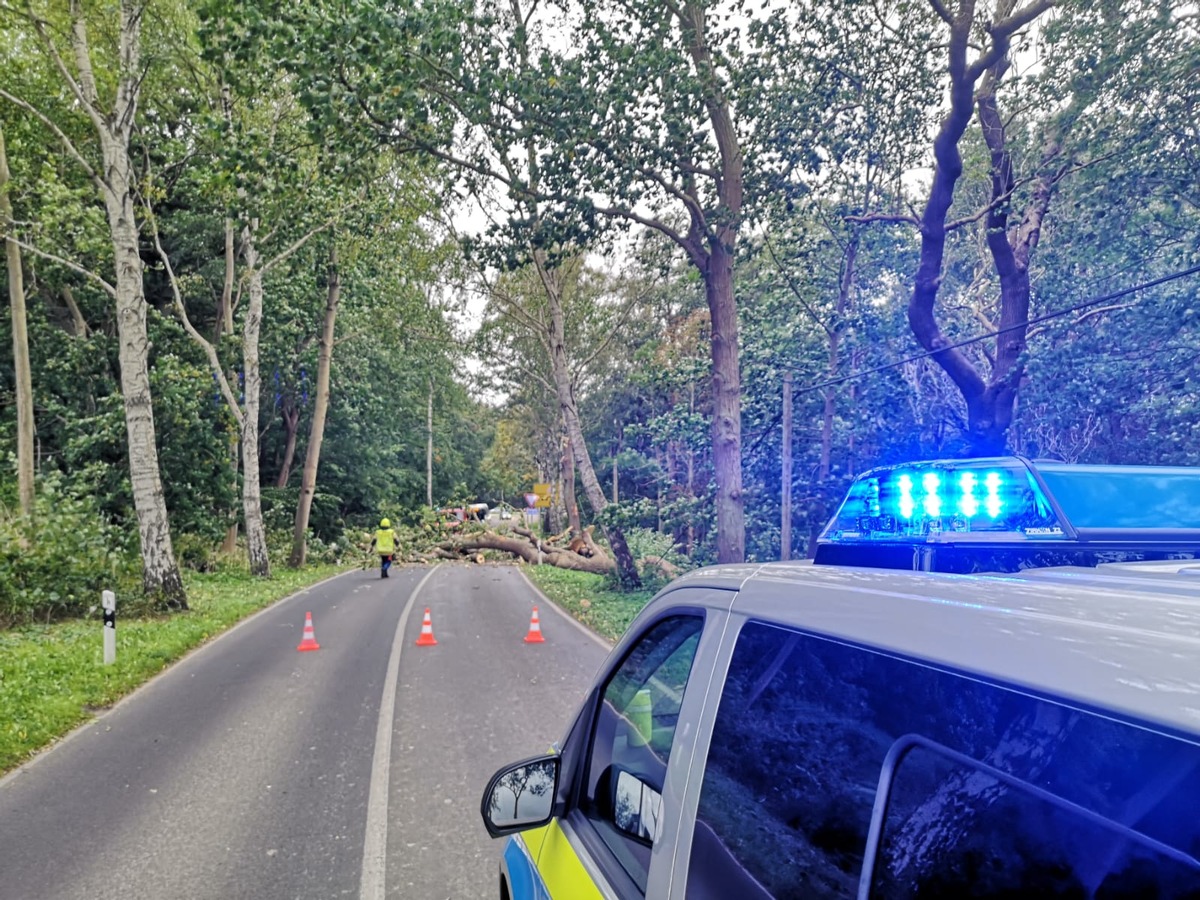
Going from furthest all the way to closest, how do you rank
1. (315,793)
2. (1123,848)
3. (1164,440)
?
1. (1164,440)
2. (315,793)
3. (1123,848)

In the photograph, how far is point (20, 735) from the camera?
23.9 ft

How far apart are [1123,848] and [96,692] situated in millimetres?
10672

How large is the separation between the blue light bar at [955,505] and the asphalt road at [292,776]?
3519mm

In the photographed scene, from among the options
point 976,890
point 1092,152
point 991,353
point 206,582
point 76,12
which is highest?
point 76,12

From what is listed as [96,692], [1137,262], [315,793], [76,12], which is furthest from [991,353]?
[76,12]


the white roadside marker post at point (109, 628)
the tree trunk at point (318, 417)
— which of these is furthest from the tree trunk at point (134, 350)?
the tree trunk at point (318, 417)

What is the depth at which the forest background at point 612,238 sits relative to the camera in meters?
11.2

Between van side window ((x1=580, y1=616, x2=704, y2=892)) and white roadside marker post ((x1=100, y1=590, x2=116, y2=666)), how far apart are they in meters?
10.3

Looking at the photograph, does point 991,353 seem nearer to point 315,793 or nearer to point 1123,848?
point 315,793

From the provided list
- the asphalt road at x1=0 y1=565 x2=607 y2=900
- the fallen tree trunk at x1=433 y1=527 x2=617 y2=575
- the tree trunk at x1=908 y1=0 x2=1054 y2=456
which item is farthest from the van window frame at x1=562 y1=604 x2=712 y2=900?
the fallen tree trunk at x1=433 y1=527 x2=617 y2=575

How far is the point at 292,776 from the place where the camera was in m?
6.34

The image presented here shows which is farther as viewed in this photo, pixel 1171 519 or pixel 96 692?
pixel 96 692

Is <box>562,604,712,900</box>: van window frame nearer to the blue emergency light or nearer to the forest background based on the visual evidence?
the blue emergency light

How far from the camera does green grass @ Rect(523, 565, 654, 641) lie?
14.2 meters
